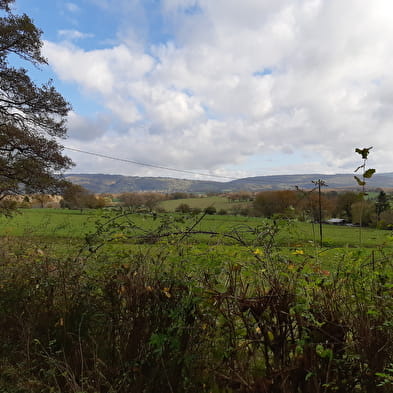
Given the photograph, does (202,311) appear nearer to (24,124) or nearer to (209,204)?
(209,204)

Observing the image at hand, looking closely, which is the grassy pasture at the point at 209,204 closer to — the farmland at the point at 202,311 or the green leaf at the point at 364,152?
the farmland at the point at 202,311

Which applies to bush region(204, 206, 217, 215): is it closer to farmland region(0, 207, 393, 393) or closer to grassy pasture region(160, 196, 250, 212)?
grassy pasture region(160, 196, 250, 212)

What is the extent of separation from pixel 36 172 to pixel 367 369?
12.4m

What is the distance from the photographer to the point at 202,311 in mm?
2613

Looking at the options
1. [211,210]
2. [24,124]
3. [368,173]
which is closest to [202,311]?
[211,210]

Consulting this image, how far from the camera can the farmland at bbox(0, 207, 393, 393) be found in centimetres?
220

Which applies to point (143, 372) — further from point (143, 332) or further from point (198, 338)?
point (198, 338)

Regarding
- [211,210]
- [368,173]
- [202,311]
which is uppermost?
[368,173]

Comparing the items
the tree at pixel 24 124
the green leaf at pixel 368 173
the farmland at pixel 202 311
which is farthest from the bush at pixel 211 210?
the tree at pixel 24 124

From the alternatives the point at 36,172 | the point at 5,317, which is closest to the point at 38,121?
the point at 36,172

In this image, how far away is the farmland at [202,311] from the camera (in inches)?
86.6

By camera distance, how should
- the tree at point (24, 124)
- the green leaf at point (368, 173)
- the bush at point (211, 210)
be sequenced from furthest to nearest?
the tree at point (24, 124)
the bush at point (211, 210)
the green leaf at point (368, 173)

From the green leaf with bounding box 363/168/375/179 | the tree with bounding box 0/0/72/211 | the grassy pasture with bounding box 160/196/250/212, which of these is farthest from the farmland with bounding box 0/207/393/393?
the tree with bounding box 0/0/72/211

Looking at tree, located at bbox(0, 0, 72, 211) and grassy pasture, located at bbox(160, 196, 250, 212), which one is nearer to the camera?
grassy pasture, located at bbox(160, 196, 250, 212)
